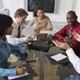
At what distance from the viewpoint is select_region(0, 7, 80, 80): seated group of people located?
1.29 meters

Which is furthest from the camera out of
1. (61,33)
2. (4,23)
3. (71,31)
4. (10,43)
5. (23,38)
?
(61,33)

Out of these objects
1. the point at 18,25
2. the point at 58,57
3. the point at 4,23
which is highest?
the point at 4,23

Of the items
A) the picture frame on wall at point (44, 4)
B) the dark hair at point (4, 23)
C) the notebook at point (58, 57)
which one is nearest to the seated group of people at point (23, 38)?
the dark hair at point (4, 23)

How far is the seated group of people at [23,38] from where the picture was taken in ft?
4.23

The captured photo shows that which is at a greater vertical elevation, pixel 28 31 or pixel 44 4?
pixel 44 4

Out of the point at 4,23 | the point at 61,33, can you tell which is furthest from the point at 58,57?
the point at 61,33

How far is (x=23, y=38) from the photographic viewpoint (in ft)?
6.87

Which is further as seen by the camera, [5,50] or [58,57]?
[58,57]

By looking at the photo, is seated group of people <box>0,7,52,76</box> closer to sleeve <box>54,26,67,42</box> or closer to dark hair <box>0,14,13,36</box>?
dark hair <box>0,14,13,36</box>

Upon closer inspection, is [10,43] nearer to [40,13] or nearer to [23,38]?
[23,38]

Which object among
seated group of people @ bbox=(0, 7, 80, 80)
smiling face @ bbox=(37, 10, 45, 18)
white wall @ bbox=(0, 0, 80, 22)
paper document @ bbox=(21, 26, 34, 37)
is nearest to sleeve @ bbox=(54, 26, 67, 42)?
seated group of people @ bbox=(0, 7, 80, 80)

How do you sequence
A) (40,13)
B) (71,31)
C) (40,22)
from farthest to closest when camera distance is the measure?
(40,22) → (40,13) → (71,31)

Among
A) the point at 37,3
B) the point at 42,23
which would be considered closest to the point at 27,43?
the point at 42,23

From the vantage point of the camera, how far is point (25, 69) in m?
1.30
